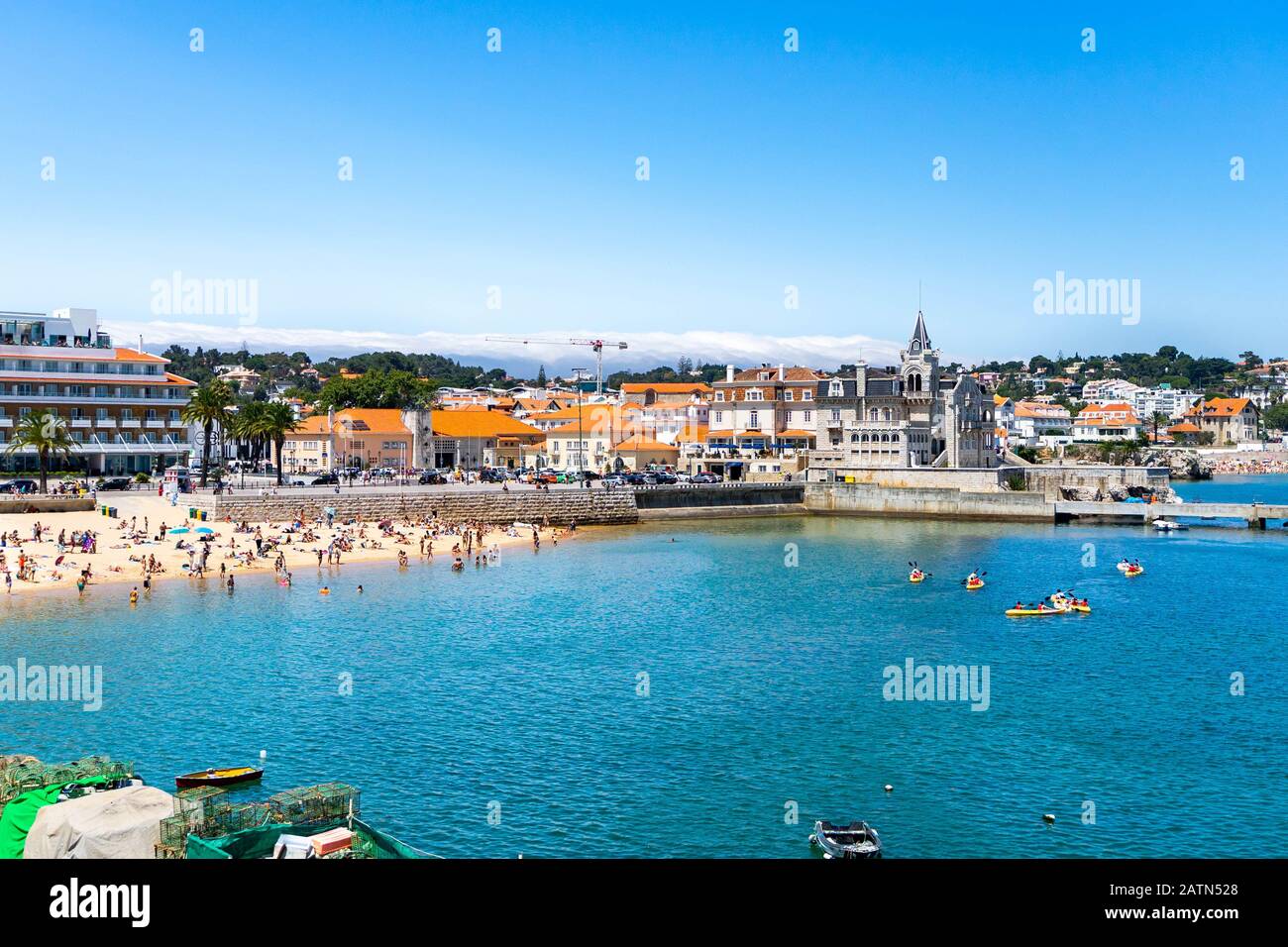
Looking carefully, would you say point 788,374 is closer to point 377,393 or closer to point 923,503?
point 923,503

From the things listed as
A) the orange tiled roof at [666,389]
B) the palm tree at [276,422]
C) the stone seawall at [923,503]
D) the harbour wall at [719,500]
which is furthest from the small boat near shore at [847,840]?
the orange tiled roof at [666,389]

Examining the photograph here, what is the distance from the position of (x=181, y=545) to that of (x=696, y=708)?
127ft

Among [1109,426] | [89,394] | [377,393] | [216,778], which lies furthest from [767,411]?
[216,778]

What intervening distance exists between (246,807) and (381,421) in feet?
329

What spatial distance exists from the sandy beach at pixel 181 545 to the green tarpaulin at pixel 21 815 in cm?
3333

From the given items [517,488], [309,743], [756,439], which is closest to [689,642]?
[309,743]

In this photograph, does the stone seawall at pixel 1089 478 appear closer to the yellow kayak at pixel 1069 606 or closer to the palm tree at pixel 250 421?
the yellow kayak at pixel 1069 606

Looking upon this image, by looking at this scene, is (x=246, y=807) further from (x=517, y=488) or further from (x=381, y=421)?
(x=381, y=421)

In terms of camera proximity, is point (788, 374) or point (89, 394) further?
point (788, 374)

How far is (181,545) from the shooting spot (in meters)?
61.1

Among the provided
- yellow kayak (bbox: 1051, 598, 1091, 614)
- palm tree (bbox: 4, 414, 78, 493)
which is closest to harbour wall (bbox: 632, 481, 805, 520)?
palm tree (bbox: 4, 414, 78, 493)
